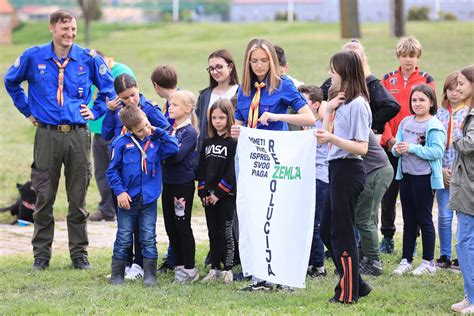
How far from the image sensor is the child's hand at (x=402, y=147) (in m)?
8.87

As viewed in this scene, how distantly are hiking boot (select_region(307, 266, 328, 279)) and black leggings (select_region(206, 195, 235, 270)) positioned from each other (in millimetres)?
777

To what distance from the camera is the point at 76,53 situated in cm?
935

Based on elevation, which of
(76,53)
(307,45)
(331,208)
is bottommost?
(331,208)

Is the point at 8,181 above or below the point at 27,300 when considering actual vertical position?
above

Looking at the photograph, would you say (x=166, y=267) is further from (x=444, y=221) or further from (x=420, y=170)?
(x=444, y=221)

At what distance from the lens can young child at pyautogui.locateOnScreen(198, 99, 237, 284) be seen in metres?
8.33

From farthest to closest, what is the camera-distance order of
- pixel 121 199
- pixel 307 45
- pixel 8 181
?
1. pixel 307 45
2. pixel 8 181
3. pixel 121 199

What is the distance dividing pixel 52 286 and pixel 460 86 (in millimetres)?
4015

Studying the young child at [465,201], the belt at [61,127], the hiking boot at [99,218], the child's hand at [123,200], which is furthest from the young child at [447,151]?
the hiking boot at [99,218]

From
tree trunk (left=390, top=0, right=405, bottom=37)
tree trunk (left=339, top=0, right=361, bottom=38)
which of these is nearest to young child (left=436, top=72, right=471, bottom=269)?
tree trunk (left=339, top=0, right=361, bottom=38)

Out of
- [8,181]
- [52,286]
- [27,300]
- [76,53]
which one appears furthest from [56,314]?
[8,181]

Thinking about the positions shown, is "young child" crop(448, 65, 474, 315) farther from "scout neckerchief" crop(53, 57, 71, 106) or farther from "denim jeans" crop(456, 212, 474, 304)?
"scout neckerchief" crop(53, 57, 71, 106)

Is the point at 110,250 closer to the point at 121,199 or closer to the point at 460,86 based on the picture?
the point at 121,199

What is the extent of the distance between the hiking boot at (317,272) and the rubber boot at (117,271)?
1793 millimetres
